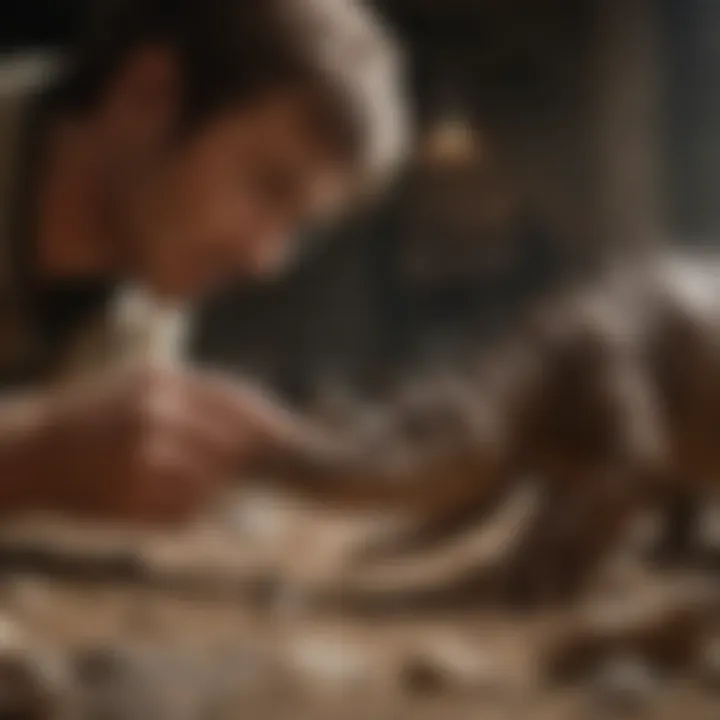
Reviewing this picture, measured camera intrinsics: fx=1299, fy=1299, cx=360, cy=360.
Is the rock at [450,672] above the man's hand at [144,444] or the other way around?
the other way around

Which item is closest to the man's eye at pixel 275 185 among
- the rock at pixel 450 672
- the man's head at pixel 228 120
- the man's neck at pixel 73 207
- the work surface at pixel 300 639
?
the man's head at pixel 228 120

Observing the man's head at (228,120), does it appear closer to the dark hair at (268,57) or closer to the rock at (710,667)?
the dark hair at (268,57)

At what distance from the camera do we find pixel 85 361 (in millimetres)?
1063

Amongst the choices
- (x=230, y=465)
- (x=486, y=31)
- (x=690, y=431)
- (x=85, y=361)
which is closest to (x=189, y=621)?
(x=230, y=465)

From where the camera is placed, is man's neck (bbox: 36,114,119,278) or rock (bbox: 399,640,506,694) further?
man's neck (bbox: 36,114,119,278)

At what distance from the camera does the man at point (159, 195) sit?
1031 millimetres

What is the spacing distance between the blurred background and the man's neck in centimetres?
12

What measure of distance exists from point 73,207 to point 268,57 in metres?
0.21

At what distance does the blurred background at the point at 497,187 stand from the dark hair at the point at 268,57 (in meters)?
0.03

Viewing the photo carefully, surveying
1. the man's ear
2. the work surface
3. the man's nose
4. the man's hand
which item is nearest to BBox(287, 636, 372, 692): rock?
the work surface

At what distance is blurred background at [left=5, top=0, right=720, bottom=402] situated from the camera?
101cm

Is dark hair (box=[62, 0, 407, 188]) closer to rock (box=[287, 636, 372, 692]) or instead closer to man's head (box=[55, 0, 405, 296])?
man's head (box=[55, 0, 405, 296])

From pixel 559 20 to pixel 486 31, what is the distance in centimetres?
6

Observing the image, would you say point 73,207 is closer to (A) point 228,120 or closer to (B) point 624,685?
(A) point 228,120
